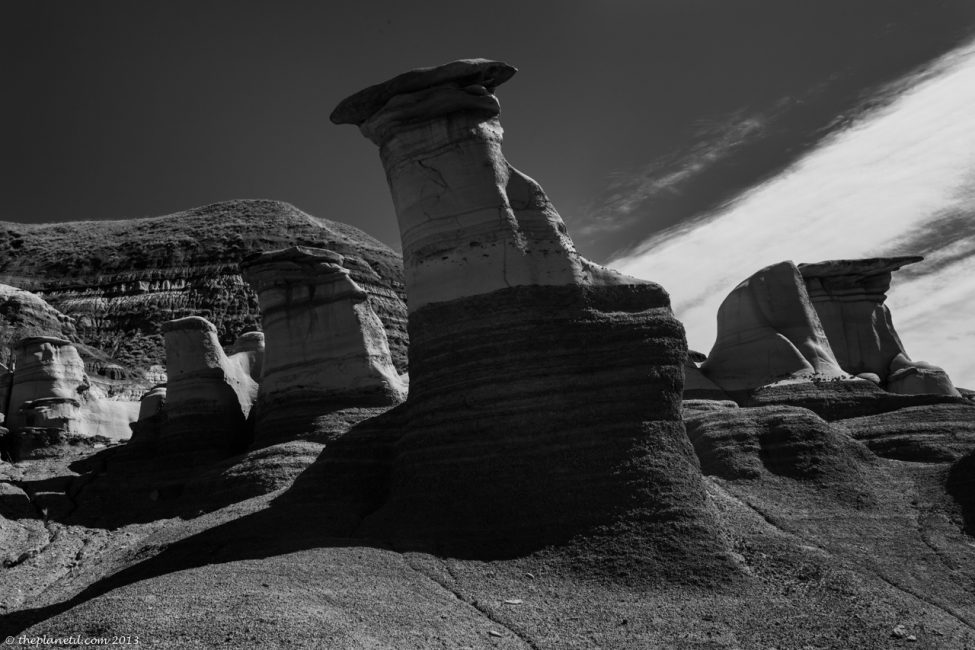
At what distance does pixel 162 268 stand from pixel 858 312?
6923 centimetres

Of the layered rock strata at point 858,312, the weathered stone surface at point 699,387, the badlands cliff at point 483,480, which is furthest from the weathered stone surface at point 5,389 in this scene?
the layered rock strata at point 858,312

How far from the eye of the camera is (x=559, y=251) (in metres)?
16.1

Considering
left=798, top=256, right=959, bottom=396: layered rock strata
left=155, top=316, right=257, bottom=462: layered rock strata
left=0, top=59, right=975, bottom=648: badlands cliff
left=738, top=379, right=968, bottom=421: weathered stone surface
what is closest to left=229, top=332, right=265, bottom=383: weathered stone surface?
left=155, top=316, right=257, bottom=462: layered rock strata

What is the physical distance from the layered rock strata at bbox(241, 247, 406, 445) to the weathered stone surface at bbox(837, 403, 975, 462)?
1055cm

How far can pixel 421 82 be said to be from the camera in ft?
55.2

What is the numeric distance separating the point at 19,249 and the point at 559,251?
9381cm

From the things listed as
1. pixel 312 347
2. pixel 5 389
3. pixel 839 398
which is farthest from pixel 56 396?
pixel 839 398

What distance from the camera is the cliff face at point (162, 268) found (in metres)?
81.3

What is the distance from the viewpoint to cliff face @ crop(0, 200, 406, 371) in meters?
81.3

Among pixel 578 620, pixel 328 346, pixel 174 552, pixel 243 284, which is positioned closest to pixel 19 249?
pixel 243 284

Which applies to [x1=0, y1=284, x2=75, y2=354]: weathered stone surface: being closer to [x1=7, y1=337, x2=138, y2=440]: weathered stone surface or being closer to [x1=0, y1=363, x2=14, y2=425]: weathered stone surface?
[x1=0, y1=363, x2=14, y2=425]: weathered stone surface

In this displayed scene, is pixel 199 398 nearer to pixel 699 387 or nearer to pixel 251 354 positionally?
pixel 251 354

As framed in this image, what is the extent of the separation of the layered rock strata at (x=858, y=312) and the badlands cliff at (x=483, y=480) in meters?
9.65

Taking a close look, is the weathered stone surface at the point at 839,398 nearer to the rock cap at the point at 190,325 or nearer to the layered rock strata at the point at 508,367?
the layered rock strata at the point at 508,367
